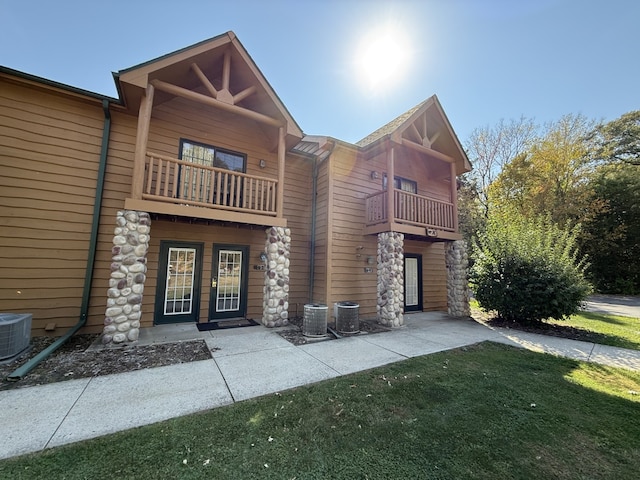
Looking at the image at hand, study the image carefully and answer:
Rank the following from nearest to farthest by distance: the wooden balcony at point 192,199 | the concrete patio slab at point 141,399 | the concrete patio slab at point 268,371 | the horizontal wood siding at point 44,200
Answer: the concrete patio slab at point 141,399, the concrete patio slab at point 268,371, the horizontal wood siding at point 44,200, the wooden balcony at point 192,199

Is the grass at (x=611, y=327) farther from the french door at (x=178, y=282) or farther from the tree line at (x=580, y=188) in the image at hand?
the french door at (x=178, y=282)

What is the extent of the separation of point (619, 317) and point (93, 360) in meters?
15.7

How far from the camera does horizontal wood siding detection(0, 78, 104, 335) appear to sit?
539 centimetres

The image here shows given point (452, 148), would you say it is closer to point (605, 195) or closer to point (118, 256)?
point (118, 256)

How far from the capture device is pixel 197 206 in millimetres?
6117

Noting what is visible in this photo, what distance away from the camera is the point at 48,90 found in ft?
18.9

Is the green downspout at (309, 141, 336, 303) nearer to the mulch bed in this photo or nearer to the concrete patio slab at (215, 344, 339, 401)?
the concrete patio slab at (215, 344, 339, 401)

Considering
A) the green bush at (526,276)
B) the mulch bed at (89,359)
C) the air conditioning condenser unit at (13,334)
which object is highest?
the green bush at (526,276)

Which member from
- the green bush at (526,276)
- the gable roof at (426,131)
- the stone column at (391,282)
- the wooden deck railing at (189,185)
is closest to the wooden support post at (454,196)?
the gable roof at (426,131)

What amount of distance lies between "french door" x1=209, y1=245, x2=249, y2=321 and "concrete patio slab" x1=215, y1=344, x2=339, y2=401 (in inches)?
115

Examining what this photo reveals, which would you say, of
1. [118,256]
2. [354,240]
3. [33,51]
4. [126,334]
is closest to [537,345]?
[354,240]

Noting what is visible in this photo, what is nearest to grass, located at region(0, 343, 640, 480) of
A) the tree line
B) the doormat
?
the doormat

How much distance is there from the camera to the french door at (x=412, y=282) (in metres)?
10.0

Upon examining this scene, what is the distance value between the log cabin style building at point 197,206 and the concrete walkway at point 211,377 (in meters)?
1.40
